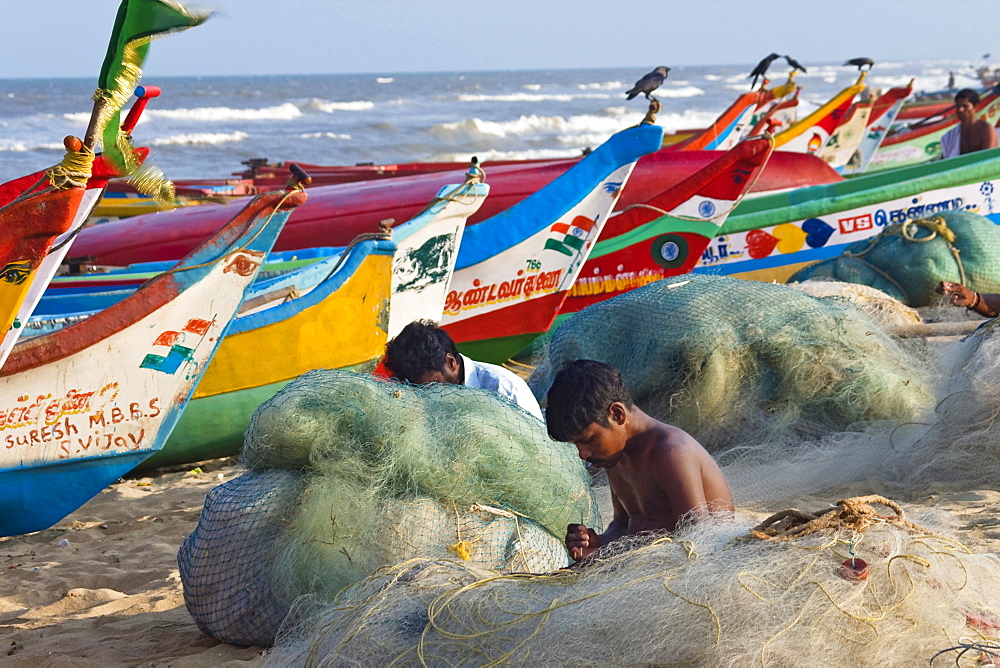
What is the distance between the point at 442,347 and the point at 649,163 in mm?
6122

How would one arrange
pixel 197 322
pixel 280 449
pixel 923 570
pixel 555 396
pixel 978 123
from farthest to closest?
1. pixel 978 123
2. pixel 197 322
3. pixel 280 449
4. pixel 555 396
5. pixel 923 570

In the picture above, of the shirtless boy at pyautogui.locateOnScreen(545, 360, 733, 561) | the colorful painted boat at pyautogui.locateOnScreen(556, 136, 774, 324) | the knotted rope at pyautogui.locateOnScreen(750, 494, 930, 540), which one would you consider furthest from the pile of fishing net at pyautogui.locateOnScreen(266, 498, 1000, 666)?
the colorful painted boat at pyautogui.locateOnScreen(556, 136, 774, 324)

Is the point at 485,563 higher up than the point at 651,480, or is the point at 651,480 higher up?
the point at 651,480

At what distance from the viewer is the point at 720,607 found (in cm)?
211

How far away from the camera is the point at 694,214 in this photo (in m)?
7.92

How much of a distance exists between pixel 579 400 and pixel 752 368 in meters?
Answer: 2.19

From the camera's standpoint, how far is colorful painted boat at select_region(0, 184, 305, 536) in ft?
14.5

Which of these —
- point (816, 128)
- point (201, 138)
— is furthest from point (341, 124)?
point (816, 128)

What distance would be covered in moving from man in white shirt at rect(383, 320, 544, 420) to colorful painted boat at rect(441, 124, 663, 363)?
10.4ft

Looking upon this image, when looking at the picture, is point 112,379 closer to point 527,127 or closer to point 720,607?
point 720,607

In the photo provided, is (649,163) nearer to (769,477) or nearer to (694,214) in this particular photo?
(694,214)

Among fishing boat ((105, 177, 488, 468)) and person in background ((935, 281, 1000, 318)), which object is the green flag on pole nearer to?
fishing boat ((105, 177, 488, 468))

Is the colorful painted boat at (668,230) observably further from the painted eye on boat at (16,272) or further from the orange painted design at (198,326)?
the painted eye on boat at (16,272)

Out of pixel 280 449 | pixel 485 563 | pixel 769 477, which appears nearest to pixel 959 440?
pixel 769 477
